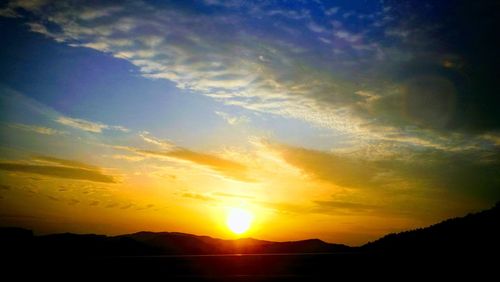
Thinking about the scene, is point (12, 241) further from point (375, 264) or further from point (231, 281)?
point (375, 264)

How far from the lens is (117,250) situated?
352 ft

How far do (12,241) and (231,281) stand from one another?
8687 centimetres

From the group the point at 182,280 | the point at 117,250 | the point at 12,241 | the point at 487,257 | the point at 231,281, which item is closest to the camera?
the point at 487,257

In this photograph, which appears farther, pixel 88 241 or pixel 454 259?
pixel 88 241

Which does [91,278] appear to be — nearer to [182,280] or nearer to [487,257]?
[182,280]

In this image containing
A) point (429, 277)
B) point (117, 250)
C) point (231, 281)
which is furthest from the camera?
point (117, 250)

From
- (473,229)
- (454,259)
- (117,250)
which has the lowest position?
(117,250)

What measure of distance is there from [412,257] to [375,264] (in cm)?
363

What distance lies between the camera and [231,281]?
23.0m

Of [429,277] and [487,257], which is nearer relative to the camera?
[429,277]

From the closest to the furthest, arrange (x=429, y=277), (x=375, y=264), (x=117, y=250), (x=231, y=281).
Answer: (x=429, y=277) → (x=231, y=281) → (x=375, y=264) → (x=117, y=250)

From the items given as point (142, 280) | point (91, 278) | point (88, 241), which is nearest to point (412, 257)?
point (142, 280)

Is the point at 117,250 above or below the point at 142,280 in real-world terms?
below

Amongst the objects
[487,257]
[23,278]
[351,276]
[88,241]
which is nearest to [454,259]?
[487,257]
